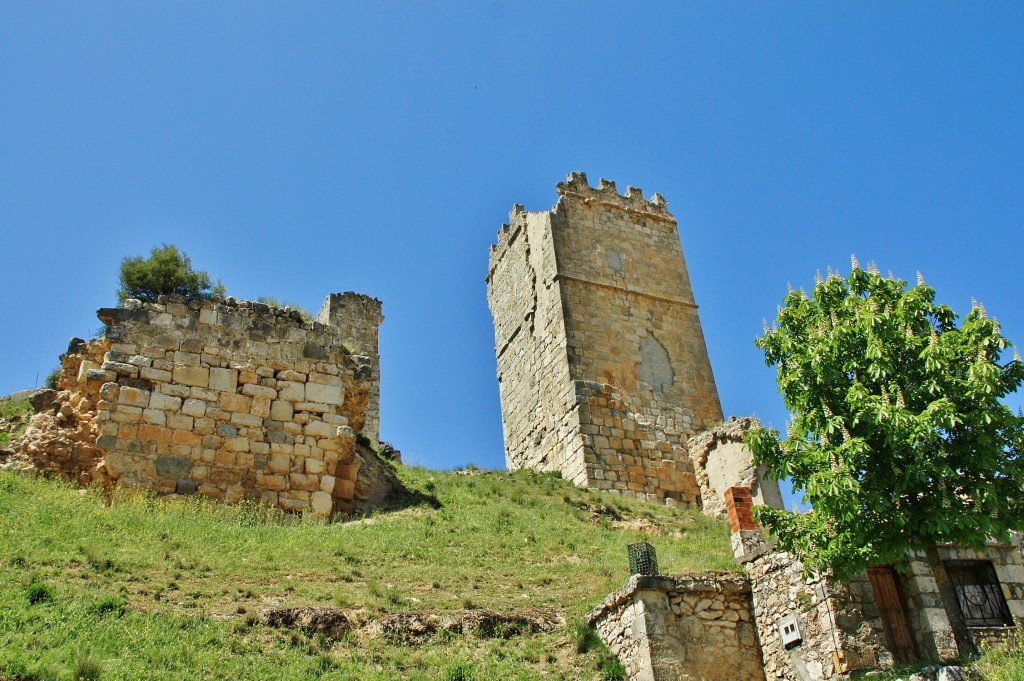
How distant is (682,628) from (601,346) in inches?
428

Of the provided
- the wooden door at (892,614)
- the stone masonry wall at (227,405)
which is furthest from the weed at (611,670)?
the stone masonry wall at (227,405)

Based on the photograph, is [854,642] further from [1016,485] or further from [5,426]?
[5,426]

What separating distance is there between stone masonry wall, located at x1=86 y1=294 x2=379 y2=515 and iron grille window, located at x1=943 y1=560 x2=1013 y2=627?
25.5 ft

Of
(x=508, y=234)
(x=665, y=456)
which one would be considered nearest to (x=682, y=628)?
(x=665, y=456)

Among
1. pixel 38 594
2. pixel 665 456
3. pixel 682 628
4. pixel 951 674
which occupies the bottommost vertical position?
pixel 951 674

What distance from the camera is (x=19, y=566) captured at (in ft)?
26.9

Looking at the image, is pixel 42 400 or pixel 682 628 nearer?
pixel 682 628

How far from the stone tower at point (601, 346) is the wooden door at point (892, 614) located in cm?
836

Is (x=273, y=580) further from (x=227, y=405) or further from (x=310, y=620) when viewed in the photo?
(x=227, y=405)

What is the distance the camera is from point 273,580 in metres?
9.05

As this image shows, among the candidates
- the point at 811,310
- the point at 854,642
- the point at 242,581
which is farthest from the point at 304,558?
the point at 811,310

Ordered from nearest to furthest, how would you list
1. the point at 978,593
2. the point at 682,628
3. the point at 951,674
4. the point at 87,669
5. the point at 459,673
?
the point at 87,669
the point at 951,674
the point at 459,673
the point at 682,628
the point at 978,593

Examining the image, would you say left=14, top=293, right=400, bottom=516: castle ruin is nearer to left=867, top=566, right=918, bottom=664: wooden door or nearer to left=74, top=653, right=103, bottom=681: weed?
left=74, top=653, right=103, bottom=681: weed

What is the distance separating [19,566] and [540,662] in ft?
16.4
